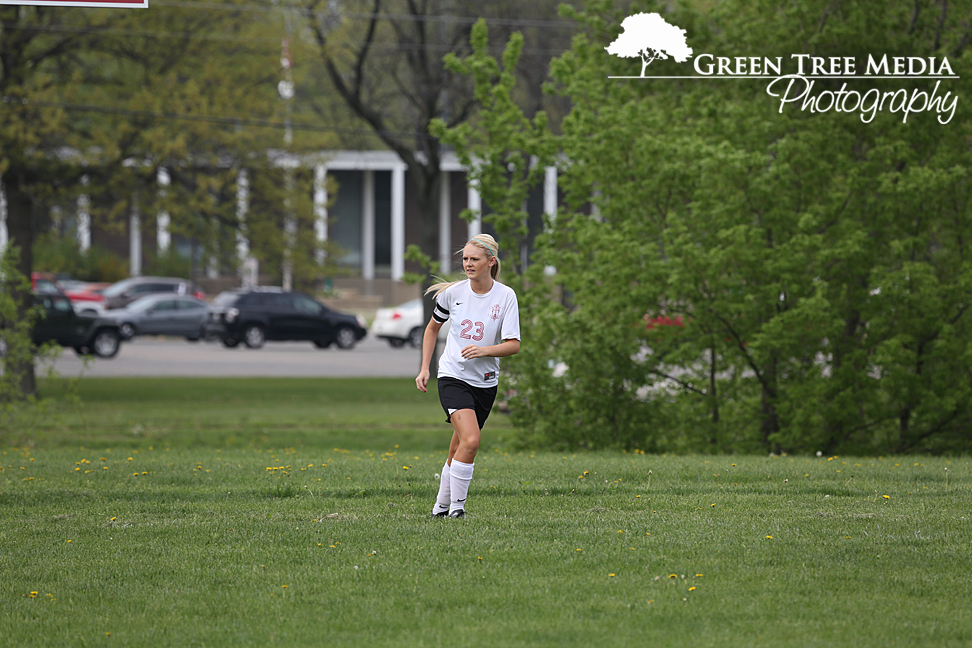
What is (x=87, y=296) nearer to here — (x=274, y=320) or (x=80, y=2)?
(x=274, y=320)

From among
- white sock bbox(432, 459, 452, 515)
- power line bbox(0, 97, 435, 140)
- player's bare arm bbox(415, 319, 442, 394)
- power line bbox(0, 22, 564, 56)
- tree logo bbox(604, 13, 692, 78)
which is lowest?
white sock bbox(432, 459, 452, 515)

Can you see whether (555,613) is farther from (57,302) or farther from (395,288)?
(395,288)

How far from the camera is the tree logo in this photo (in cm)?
1434

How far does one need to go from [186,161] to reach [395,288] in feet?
148

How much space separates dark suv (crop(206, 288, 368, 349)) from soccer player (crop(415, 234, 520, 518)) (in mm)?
28496

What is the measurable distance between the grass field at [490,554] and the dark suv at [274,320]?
2469 cm

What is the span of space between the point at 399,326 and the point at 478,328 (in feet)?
97.1

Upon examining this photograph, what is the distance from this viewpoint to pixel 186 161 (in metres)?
20.7

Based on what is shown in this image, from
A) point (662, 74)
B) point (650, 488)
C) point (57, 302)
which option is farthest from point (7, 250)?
point (57, 302)

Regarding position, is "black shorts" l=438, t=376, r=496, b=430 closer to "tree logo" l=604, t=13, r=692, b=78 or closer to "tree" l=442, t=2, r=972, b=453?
"tree" l=442, t=2, r=972, b=453

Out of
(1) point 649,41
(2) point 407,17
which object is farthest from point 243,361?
(1) point 649,41

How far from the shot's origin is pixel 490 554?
5590mm

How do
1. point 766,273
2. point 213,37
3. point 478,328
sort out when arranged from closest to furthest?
1. point 478,328
2. point 766,273
3. point 213,37

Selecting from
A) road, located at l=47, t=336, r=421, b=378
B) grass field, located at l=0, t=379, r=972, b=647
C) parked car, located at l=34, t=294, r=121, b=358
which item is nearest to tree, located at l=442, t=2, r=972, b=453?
grass field, located at l=0, t=379, r=972, b=647
